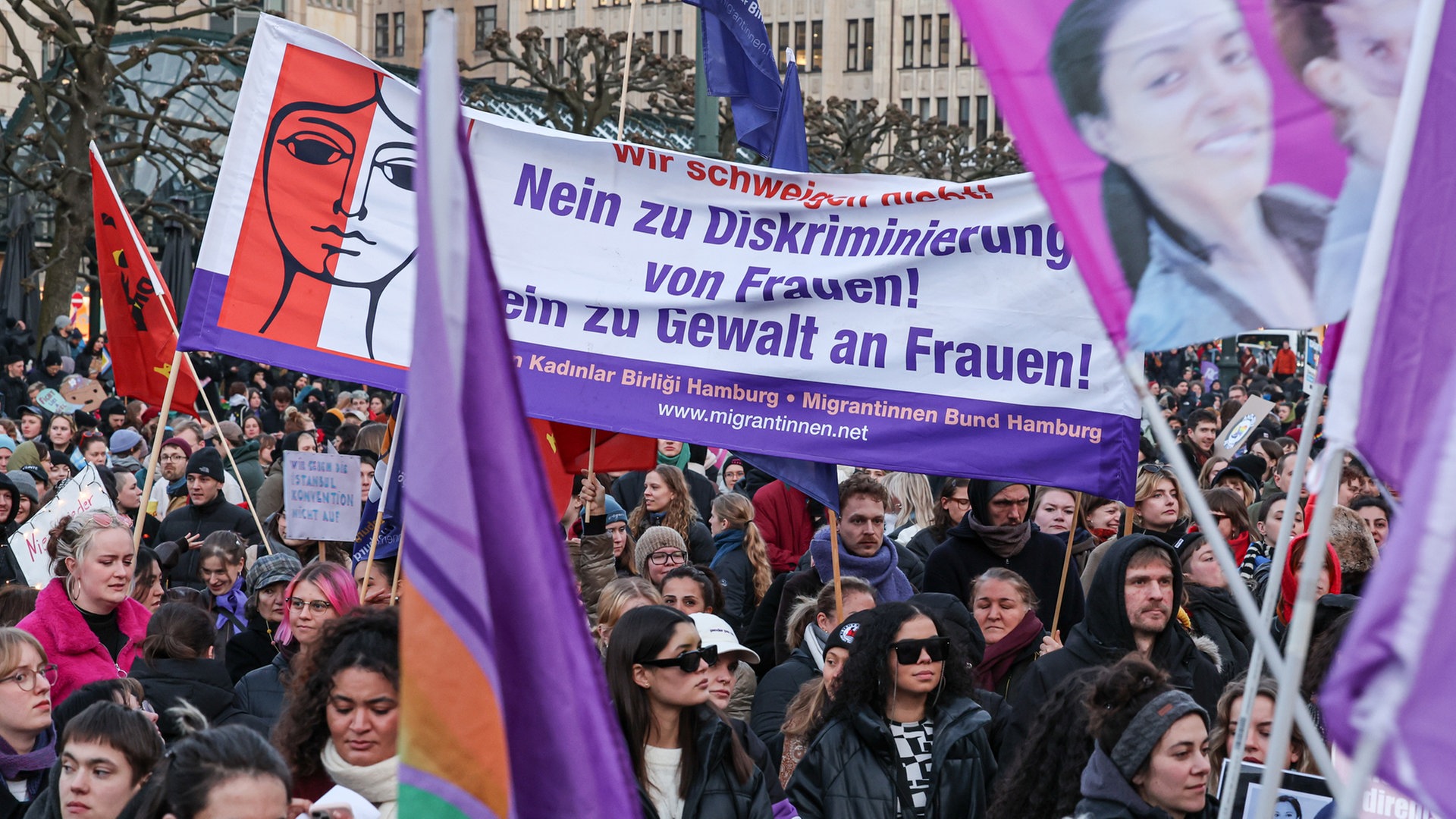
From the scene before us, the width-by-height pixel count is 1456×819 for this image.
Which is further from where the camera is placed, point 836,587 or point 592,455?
point 592,455

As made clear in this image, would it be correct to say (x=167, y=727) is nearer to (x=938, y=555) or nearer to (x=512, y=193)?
(x=512, y=193)

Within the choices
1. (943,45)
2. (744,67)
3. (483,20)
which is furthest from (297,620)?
(483,20)

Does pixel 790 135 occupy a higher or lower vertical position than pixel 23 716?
higher

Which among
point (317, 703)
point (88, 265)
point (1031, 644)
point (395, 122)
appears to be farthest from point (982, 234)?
point (88, 265)

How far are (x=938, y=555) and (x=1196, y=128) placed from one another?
15.3 feet

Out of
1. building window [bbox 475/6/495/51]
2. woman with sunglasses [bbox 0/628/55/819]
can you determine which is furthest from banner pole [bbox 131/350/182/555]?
building window [bbox 475/6/495/51]

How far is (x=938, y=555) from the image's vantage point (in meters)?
7.32

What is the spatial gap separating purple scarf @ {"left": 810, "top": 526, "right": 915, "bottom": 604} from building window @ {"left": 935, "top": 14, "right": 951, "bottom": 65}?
6965 cm

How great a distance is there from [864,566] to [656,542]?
131 centimetres

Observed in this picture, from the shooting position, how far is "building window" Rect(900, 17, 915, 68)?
75.2 metres

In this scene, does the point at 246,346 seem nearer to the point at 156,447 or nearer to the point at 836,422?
the point at 156,447

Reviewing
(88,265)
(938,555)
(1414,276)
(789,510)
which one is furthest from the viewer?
(88,265)

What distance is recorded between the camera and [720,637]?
5078 millimetres

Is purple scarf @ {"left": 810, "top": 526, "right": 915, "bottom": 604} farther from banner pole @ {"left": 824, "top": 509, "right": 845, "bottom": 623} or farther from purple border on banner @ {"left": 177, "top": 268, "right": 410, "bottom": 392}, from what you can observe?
purple border on banner @ {"left": 177, "top": 268, "right": 410, "bottom": 392}
